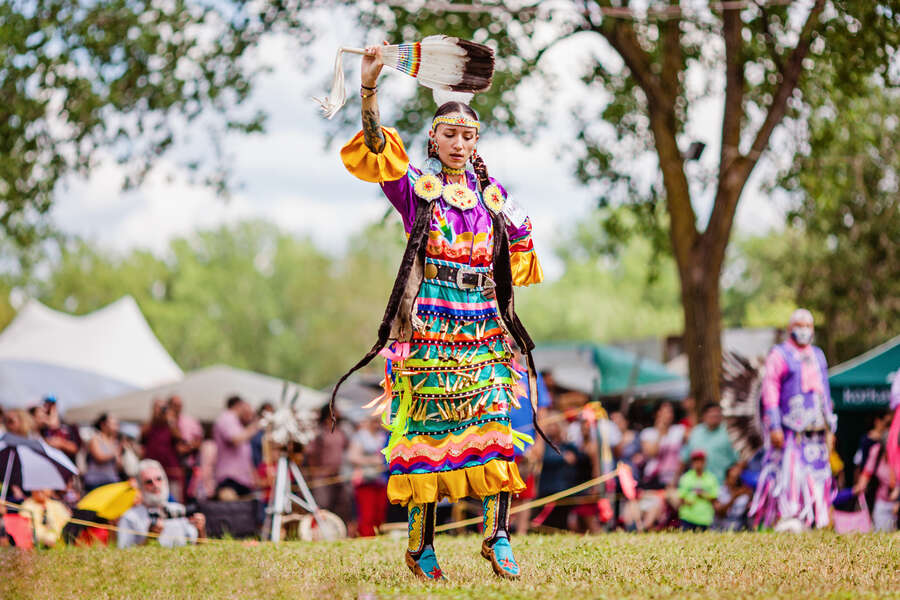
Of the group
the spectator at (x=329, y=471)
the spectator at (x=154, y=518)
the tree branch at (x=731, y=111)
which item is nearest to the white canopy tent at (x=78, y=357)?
the spectator at (x=329, y=471)

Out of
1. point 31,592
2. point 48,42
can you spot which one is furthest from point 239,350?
point 31,592

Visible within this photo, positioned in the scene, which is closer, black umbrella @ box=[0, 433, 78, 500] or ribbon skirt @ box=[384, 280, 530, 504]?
ribbon skirt @ box=[384, 280, 530, 504]

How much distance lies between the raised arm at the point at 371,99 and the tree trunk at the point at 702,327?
30.1 ft

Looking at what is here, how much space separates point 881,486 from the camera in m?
11.2

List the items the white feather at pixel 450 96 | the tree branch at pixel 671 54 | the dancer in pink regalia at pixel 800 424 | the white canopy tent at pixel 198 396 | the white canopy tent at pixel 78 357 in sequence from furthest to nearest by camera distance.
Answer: the white canopy tent at pixel 78 357
the white canopy tent at pixel 198 396
the tree branch at pixel 671 54
the dancer in pink regalia at pixel 800 424
the white feather at pixel 450 96

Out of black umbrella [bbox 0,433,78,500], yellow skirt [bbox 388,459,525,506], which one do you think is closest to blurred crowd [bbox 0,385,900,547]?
black umbrella [bbox 0,433,78,500]

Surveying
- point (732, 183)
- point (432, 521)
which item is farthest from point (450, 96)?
point (732, 183)

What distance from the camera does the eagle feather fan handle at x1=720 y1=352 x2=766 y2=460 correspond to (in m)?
11.8

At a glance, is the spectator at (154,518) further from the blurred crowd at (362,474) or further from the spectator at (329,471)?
the spectator at (329,471)

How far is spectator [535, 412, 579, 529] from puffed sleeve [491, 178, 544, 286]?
7.32 metres

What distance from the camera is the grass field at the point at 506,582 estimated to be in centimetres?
509

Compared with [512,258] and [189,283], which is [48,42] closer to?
[512,258]

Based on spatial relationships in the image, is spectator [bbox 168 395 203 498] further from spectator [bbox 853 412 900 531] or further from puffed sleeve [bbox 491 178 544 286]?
puffed sleeve [bbox 491 178 544 286]

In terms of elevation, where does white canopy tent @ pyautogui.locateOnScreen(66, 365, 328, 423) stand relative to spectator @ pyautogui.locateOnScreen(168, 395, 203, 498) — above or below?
above
